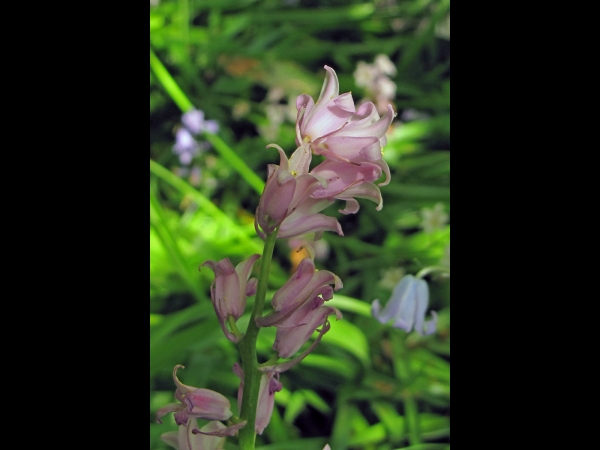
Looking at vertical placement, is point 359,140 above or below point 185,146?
below

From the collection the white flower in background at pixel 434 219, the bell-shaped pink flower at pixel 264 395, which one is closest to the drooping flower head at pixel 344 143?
the bell-shaped pink flower at pixel 264 395

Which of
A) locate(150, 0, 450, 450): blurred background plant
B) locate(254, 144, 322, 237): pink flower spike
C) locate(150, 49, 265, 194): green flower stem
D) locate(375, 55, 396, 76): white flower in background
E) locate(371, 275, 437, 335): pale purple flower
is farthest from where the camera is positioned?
locate(375, 55, 396, 76): white flower in background

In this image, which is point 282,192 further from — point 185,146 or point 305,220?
point 185,146

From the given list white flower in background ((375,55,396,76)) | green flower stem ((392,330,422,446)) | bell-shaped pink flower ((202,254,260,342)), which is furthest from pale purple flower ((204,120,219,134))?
bell-shaped pink flower ((202,254,260,342))

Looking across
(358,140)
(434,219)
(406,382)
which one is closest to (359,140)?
(358,140)

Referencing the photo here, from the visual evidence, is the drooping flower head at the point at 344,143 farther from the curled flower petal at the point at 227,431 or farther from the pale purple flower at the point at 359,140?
the curled flower petal at the point at 227,431

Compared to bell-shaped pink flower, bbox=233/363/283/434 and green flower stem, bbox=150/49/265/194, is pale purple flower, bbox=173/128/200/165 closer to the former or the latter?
green flower stem, bbox=150/49/265/194
